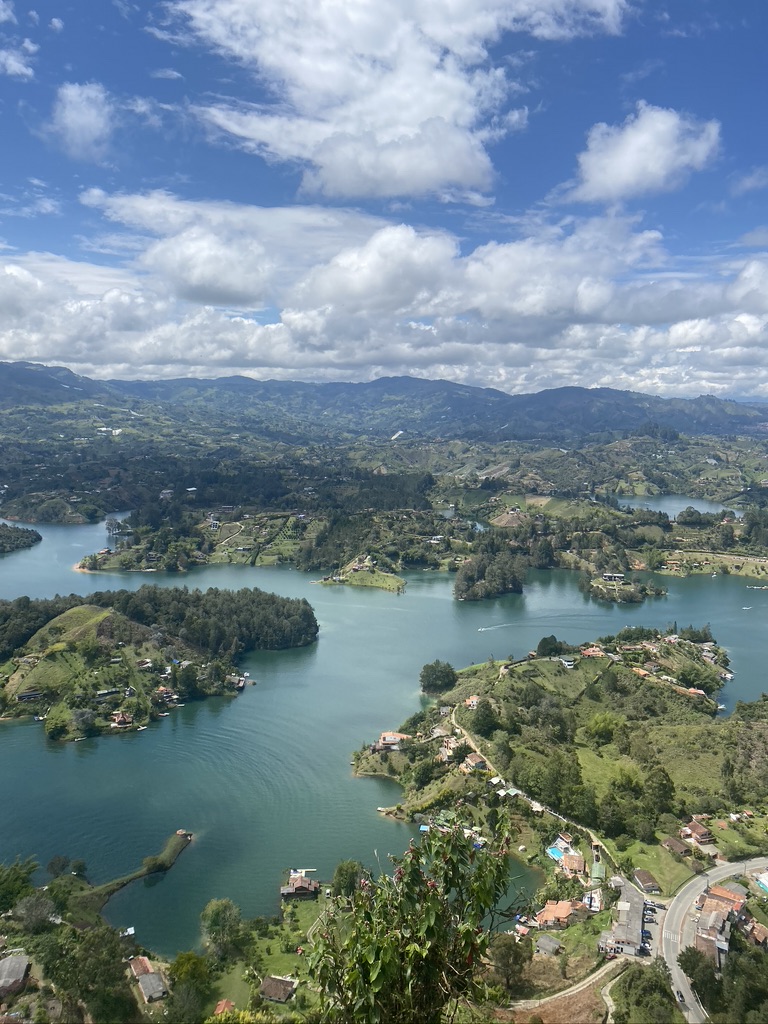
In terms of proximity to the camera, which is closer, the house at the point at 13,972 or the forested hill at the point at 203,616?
the house at the point at 13,972

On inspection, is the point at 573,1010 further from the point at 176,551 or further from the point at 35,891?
the point at 176,551

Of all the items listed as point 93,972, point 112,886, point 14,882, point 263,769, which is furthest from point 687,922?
point 14,882

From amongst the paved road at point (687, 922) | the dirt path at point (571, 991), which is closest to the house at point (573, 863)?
the paved road at point (687, 922)

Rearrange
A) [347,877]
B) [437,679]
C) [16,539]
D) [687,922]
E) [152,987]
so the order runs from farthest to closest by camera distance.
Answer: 1. [16,539]
2. [437,679]
3. [347,877]
4. [687,922]
5. [152,987]

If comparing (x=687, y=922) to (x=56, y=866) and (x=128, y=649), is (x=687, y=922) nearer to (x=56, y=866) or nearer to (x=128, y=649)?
(x=56, y=866)

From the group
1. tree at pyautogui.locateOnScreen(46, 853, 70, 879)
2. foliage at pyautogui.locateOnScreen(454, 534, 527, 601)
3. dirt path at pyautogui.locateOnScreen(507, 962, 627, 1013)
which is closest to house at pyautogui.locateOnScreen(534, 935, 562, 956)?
dirt path at pyautogui.locateOnScreen(507, 962, 627, 1013)

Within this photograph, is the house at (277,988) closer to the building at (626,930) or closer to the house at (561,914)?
the house at (561,914)
